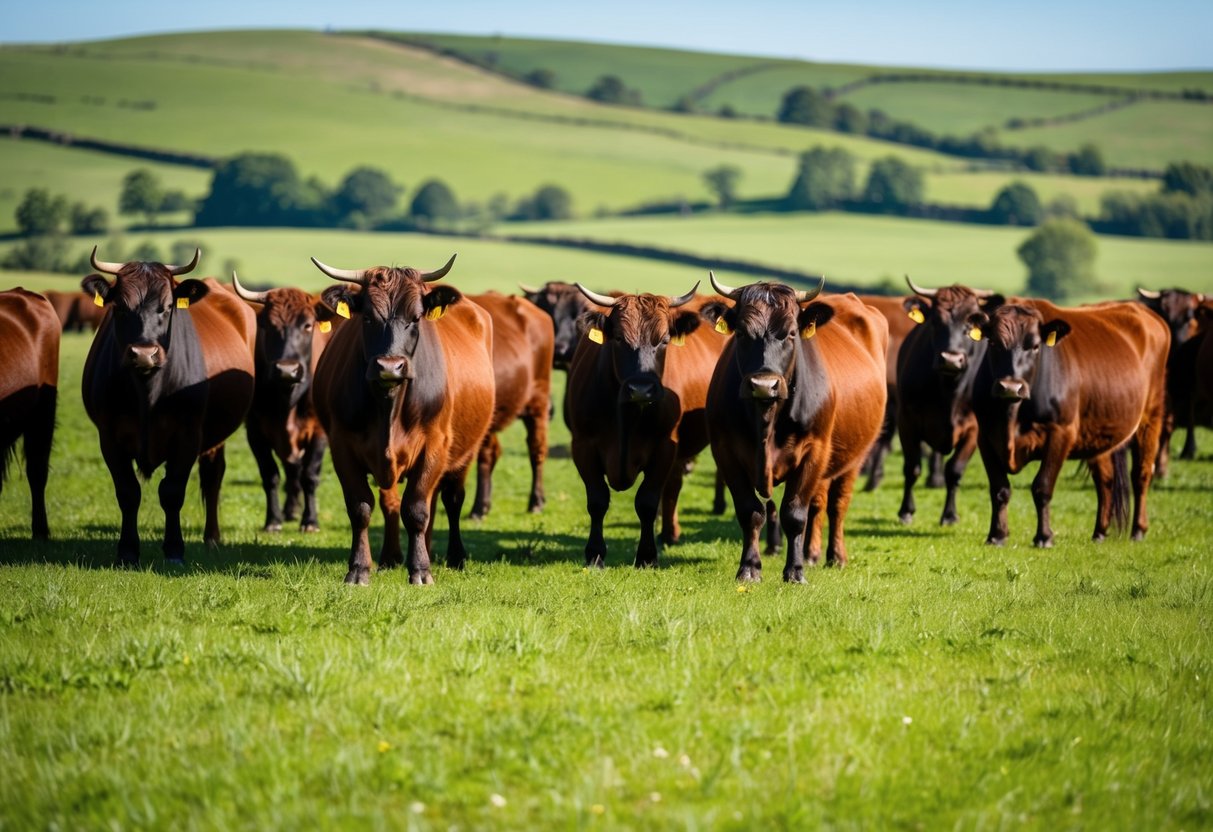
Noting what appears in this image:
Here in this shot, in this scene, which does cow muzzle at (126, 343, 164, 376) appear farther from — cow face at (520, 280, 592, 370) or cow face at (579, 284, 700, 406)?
cow face at (520, 280, 592, 370)

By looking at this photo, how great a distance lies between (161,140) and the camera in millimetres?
104438

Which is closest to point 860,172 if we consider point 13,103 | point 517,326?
point 13,103

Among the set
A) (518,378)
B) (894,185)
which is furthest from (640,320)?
(894,185)

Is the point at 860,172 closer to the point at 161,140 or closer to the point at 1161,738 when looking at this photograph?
the point at 161,140

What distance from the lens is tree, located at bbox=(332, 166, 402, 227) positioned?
92.9m

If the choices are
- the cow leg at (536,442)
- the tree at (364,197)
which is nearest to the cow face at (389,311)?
the cow leg at (536,442)

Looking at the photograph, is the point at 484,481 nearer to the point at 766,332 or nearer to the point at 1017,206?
the point at 766,332

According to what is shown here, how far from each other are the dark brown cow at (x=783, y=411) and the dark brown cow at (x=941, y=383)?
3279mm

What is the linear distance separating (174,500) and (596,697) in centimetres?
622

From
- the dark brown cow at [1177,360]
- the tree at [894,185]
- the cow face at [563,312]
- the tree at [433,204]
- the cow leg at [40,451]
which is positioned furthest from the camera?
the tree at [894,185]

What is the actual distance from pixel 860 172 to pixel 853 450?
103 meters

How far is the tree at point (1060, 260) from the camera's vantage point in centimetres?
7531

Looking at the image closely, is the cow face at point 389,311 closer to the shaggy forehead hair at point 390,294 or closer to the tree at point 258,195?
the shaggy forehead hair at point 390,294

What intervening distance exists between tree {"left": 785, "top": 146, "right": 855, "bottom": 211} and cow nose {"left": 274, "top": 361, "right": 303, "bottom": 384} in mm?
91706
